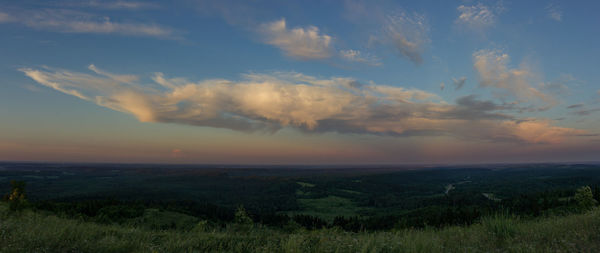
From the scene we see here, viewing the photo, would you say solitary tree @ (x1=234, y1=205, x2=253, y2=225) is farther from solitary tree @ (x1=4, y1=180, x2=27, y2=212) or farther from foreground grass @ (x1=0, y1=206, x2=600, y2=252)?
foreground grass @ (x1=0, y1=206, x2=600, y2=252)

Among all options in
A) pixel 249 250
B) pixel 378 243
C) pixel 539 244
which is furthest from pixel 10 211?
pixel 539 244

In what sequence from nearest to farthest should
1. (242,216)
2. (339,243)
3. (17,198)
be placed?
(339,243), (17,198), (242,216)

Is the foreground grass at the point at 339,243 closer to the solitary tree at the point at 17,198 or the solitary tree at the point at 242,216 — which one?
the solitary tree at the point at 17,198

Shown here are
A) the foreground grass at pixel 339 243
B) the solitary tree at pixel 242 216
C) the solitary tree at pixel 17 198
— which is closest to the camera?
the foreground grass at pixel 339 243

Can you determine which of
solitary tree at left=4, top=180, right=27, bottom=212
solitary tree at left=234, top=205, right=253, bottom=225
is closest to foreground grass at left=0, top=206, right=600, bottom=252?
solitary tree at left=4, top=180, right=27, bottom=212

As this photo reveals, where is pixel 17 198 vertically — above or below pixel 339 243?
below

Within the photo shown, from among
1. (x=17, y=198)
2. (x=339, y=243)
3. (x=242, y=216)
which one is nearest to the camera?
(x=339, y=243)

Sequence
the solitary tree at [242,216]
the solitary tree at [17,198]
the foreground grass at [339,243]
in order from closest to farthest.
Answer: the foreground grass at [339,243] < the solitary tree at [17,198] < the solitary tree at [242,216]

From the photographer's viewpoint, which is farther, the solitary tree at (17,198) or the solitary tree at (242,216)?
the solitary tree at (242,216)

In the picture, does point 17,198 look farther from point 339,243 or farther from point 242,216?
point 339,243

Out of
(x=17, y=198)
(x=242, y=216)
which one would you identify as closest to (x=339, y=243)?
(x=242, y=216)

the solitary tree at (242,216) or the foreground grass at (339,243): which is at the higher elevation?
the foreground grass at (339,243)

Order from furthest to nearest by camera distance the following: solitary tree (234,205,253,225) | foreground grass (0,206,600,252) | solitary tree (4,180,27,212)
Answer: solitary tree (234,205,253,225), solitary tree (4,180,27,212), foreground grass (0,206,600,252)

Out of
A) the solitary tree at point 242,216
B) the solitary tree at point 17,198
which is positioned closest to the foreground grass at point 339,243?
the solitary tree at point 17,198
